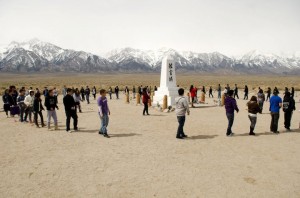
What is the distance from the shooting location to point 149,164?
26.0 ft

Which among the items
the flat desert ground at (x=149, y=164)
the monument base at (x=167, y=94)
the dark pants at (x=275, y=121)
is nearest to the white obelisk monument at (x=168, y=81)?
the monument base at (x=167, y=94)

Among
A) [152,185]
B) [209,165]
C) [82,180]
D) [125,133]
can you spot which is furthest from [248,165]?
[125,133]

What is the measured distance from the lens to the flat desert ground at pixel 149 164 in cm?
624

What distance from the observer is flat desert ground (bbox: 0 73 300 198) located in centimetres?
624

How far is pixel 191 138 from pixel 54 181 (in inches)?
233

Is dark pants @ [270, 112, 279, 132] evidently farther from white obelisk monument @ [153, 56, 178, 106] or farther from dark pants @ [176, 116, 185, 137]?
white obelisk monument @ [153, 56, 178, 106]

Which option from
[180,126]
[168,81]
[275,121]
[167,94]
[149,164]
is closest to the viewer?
[149,164]

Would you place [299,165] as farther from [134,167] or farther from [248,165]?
[134,167]

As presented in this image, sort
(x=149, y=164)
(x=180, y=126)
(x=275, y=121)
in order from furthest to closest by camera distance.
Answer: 1. (x=275, y=121)
2. (x=180, y=126)
3. (x=149, y=164)

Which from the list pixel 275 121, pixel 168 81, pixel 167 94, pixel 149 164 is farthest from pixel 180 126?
pixel 168 81

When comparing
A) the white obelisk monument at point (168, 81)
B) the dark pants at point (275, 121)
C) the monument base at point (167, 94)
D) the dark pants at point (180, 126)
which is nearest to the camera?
the dark pants at point (180, 126)

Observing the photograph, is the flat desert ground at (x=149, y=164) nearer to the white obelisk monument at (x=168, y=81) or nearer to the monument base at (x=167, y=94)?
the monument base at (x=167, y=94)

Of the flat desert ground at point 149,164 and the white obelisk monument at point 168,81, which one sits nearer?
the flat desert ground at point 149,164

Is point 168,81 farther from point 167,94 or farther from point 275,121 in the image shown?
point 275,121
